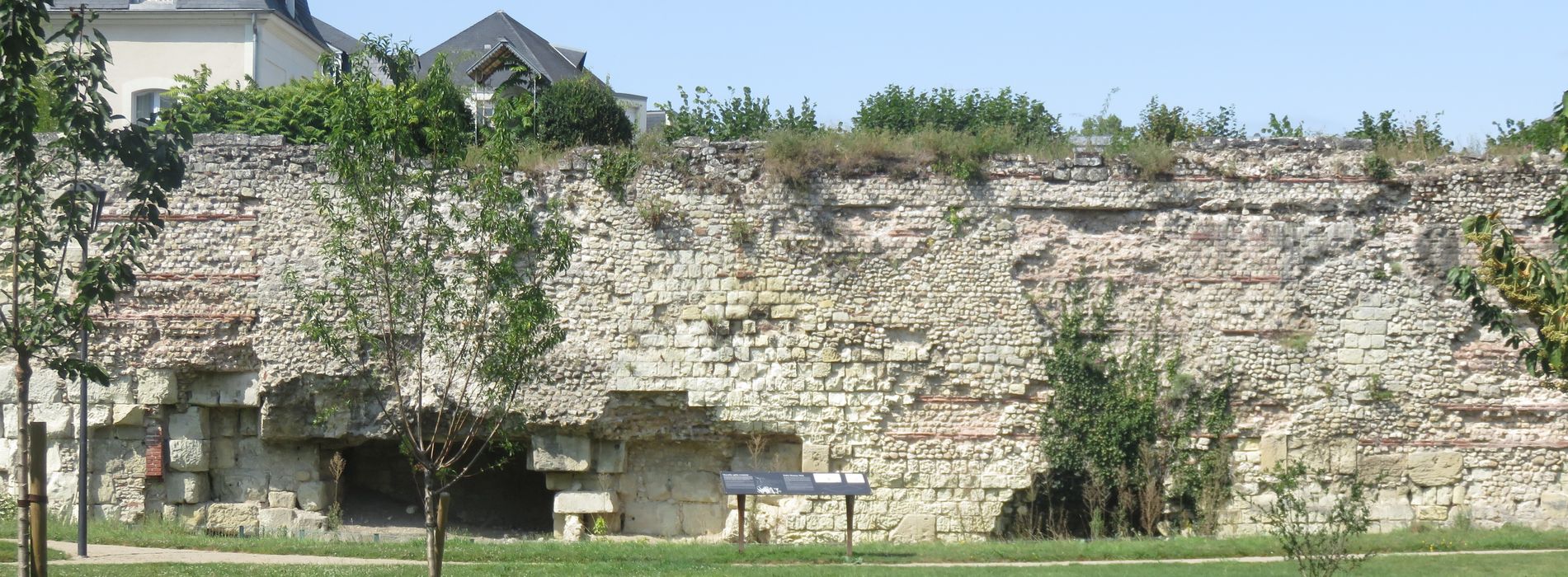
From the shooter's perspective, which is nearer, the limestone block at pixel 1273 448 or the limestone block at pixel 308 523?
the limestone block at pixel 1273 448

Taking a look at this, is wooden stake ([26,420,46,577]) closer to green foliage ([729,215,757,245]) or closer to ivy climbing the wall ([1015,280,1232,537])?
green foliage ([729,215,757,245])

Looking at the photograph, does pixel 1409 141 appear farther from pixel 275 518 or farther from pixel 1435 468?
pixel 275 518

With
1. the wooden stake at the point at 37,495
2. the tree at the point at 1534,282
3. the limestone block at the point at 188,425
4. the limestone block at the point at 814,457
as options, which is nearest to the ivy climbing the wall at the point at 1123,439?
the limestone block at the point at 814,457

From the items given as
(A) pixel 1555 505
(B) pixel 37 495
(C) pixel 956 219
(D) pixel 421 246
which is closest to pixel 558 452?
(C) pixel 956 219

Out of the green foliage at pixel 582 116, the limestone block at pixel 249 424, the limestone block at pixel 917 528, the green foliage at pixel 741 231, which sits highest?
the green foliage at pixel 582 116

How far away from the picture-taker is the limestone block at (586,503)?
14.9 meters

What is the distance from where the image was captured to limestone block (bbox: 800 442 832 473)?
48.7 feet

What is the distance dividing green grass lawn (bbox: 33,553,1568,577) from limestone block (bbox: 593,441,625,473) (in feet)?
9.00

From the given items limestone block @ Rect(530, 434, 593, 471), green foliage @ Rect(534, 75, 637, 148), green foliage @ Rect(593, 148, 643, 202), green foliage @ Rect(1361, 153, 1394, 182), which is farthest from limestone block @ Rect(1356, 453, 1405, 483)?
green foliage @ Rect(534, 75, 637, 148)

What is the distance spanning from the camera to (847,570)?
38.9ft

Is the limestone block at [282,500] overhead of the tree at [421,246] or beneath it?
beneath

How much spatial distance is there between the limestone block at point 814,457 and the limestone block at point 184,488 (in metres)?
6.35

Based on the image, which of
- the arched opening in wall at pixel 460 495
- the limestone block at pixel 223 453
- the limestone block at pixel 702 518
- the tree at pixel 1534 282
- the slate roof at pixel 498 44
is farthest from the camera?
the slate roof at pixel 498 44

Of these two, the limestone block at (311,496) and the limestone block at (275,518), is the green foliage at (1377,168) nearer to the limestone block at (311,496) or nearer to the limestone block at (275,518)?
the limestone block at (311,496)
